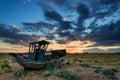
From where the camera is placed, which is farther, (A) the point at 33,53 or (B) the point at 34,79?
(A) the point at 33,53

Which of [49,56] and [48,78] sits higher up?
[49,56]

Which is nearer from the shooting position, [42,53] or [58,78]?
[58,78]

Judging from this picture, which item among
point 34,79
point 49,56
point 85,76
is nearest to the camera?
point 34,79

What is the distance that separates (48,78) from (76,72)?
4.03 m

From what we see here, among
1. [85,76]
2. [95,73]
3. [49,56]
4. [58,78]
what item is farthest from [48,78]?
[49,56]

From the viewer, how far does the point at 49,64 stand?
2595 centimetres

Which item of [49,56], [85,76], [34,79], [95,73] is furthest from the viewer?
[49,56]

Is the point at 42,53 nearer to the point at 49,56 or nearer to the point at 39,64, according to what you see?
the point at 39,64

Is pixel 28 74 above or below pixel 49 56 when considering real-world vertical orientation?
below

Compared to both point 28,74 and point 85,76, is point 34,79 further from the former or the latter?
point 85,76

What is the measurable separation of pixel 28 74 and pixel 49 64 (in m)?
3.46

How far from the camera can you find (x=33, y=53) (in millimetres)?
26812

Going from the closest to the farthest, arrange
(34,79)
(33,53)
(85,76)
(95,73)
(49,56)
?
(34,79) → (85,76) → (95,73) → (33,53) → (49,56)

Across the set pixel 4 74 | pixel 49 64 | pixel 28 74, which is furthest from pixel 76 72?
pixel 4 74
